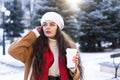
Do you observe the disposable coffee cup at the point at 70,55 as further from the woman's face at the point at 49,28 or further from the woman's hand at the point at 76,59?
the woman's face at the point at 49,28

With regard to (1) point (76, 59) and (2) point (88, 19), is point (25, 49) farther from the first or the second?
(2) point (88, 19)

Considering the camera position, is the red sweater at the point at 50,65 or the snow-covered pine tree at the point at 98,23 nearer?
the red sweater at the point at 50,65

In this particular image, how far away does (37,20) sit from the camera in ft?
46.9

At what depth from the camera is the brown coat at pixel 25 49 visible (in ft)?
8.27

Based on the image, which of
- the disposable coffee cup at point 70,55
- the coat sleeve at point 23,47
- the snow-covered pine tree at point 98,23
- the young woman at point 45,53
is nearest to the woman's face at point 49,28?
the young woman at point 45,53

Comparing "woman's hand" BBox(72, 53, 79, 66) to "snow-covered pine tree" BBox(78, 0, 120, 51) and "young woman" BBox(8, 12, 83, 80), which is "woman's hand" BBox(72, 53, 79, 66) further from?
"snow-covered pine tree" BBox(78, 0, 120, 51)

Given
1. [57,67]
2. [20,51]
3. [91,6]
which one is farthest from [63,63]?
[91,6]

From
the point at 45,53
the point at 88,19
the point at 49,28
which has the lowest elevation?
the point at 45,53

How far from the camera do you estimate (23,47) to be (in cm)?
253

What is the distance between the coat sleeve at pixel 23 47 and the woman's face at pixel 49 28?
11cm

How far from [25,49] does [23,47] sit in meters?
0.03

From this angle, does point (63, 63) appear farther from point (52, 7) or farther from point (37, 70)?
point (52, 7)

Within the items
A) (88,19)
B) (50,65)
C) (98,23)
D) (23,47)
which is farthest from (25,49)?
(98,23)

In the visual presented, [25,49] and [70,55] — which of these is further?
[25,49]
